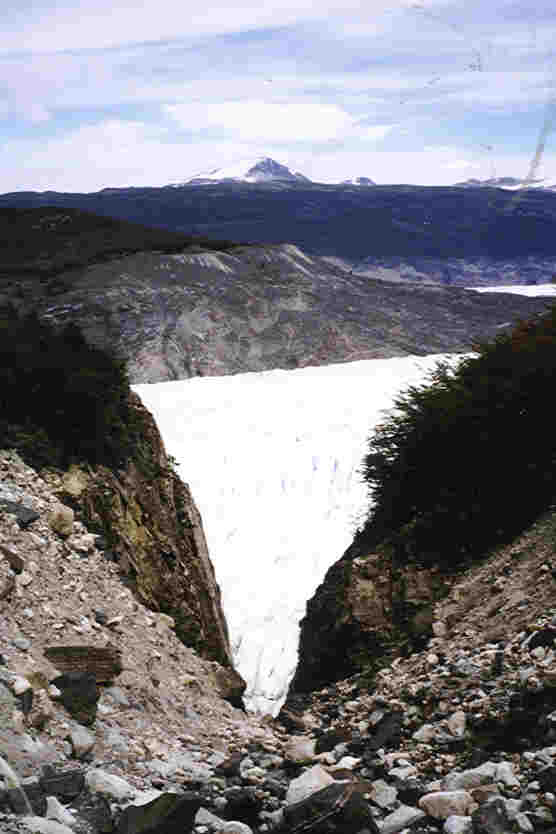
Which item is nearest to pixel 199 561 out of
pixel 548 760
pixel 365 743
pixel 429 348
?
pixel 365 743

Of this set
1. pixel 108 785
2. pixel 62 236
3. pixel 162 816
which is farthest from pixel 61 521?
pixel 62 236

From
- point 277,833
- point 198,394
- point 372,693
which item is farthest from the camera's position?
point 198,394

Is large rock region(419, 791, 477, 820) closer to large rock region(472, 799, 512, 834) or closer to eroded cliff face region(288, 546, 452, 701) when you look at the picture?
large rock region(472, 799, 512, 834)

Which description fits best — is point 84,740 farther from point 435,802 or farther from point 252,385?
point 252,385

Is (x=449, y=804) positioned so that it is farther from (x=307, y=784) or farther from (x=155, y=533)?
(x=155, y=533)

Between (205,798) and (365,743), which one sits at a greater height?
(205,798)

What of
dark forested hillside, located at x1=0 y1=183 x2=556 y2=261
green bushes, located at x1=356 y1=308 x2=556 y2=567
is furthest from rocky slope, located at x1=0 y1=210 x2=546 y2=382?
dark forested hillside, located at x1=0 y1=183 x2=556 y2=261

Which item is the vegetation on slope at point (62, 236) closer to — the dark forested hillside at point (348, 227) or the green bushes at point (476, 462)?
the dark forested hillside at point (348, 227)
